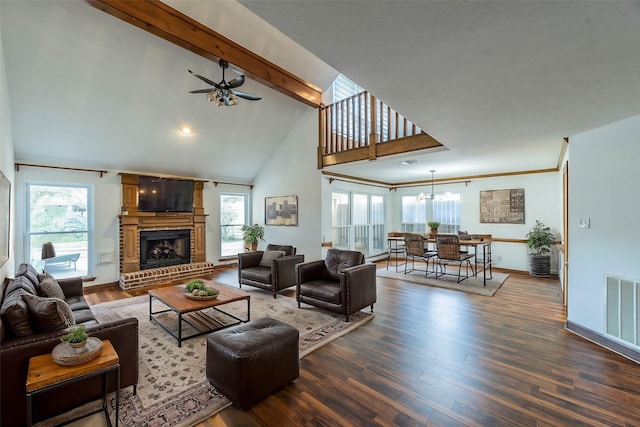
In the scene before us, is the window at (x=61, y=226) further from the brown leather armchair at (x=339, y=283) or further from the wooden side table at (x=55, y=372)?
the brown leather armchair at (x=339, y=283)

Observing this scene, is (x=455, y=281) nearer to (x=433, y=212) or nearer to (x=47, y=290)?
(x=433, y=212)

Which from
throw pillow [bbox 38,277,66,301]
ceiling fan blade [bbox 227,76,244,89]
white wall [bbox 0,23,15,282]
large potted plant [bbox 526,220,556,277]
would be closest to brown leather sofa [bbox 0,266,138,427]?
throw pillow [bbox 38,277,66,301]

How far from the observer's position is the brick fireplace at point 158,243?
564cm

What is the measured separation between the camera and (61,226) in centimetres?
512

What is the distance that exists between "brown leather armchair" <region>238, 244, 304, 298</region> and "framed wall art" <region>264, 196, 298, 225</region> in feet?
4.33

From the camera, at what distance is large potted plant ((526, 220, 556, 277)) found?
5.89m

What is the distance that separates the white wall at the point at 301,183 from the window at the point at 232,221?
0.95m

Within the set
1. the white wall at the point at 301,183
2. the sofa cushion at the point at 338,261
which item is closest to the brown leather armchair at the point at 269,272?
the sofa cushion at the point at 338,261

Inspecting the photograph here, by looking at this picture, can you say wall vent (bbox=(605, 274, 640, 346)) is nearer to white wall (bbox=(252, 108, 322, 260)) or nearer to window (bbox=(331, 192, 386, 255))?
white wall (bbox=(252, 108, 322, 260))

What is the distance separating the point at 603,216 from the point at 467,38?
286cm

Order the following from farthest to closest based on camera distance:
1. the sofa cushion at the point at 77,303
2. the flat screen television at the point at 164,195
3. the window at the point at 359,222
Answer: the window at the point at 359,222, the flat screen television at the point at 164,195, the sofa cushion at the point at 77,303

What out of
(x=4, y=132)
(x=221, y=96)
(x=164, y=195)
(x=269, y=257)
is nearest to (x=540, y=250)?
(x=269, y=257)

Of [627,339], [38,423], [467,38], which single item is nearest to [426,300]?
[627,339]

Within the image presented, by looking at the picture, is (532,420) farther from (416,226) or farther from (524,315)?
(416,226)
